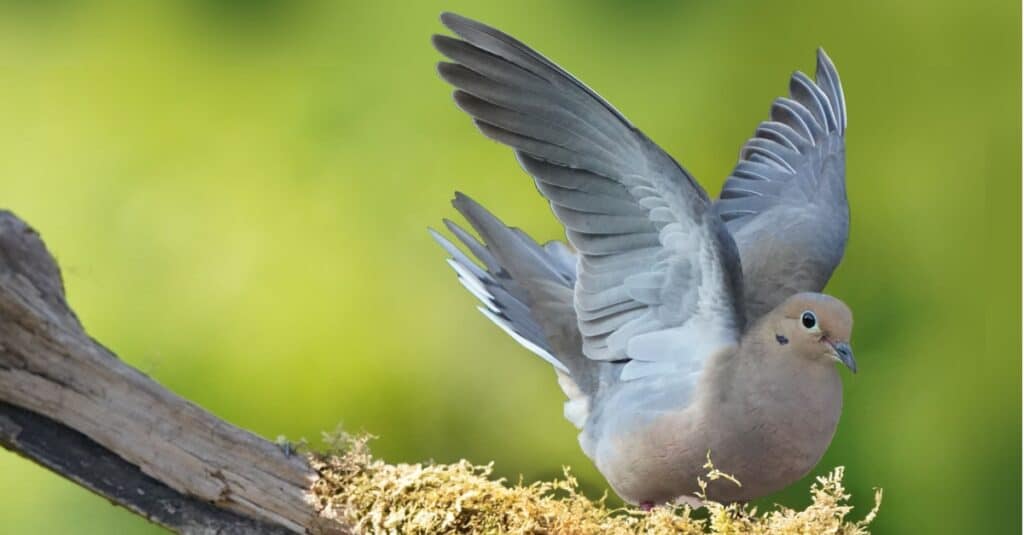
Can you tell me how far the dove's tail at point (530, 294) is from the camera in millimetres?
1848

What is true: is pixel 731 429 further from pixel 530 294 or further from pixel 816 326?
pixel 530 294

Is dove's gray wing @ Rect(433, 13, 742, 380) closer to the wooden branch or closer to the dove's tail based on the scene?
Result: the dove's tail

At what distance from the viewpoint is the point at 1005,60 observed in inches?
114

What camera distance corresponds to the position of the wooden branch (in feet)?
4.78

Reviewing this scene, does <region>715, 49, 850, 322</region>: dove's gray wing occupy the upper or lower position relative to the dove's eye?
upper

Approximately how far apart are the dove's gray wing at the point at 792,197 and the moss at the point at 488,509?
314 mm

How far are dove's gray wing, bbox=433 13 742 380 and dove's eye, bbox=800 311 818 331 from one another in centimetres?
10

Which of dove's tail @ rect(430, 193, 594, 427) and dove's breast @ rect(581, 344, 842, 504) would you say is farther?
dove's tail @ rect(430, 193, 594, 427)

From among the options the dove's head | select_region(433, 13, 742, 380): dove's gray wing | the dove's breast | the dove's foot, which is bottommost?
the dove's foot

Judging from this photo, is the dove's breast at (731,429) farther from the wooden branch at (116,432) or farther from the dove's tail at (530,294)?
the wooden branch at (116,432)

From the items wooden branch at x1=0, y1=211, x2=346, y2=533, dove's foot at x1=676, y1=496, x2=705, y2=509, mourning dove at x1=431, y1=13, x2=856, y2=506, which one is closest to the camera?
wooden branch at x1=0, y1=211, x2=346, y2=533

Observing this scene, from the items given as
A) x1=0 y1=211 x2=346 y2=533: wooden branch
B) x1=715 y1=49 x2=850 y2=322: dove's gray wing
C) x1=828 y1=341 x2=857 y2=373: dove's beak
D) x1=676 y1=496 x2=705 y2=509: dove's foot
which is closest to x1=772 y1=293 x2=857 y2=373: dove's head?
x1=828 y1=341 x2=857 y2=373: dove's beak

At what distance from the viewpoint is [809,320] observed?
157cm

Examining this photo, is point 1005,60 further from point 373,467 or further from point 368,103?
point 373,467
